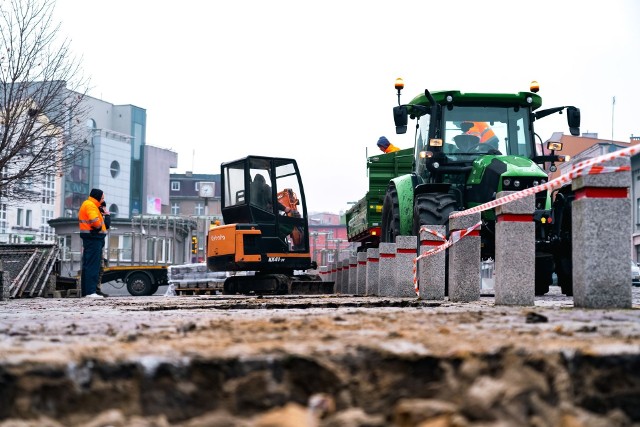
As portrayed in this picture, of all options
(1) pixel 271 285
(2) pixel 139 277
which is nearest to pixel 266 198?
(1) pixel 271 285

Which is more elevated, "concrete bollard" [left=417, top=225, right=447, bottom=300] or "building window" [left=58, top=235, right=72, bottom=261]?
"building window" [left=58, top=235, right=72, bottom=261]

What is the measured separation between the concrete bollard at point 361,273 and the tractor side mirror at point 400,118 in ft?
20.5

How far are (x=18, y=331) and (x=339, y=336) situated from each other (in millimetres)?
2231

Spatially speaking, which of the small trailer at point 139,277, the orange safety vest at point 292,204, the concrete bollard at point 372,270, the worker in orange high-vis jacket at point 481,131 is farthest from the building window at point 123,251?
the worker in orange high-vis jacket at point 481,131

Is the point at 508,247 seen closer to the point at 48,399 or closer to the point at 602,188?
the point at 602,188

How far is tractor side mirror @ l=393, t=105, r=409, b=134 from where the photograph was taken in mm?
15961

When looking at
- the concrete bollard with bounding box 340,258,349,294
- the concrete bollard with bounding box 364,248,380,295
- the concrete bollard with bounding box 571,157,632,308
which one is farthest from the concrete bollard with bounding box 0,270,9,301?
the concrete bollard with bounding box 571,157,632,308

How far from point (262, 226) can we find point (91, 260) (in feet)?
18.2

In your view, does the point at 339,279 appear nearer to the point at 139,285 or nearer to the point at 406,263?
the point at 139,285

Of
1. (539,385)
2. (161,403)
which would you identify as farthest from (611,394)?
(161,403)

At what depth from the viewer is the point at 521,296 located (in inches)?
386

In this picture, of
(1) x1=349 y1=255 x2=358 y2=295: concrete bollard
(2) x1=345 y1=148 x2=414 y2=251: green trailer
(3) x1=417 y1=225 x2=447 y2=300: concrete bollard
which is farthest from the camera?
(1) x1=349 y1=255 x2=358 y2=295: concrete bollard

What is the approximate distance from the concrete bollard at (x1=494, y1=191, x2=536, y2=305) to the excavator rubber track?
15.1 metres

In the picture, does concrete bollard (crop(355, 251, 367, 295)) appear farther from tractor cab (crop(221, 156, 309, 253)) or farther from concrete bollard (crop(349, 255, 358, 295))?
tractor cab (crop(221, 156, 309, 253))
